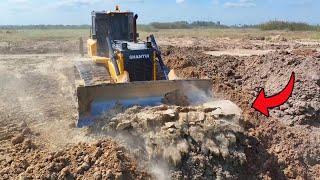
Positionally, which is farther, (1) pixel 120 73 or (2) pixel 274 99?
(2) pixel 274 99

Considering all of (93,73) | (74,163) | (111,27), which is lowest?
(74,163)

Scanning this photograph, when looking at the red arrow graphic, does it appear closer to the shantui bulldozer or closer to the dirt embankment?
the dirt embankment

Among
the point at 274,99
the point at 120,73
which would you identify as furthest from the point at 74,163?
the point at 274,99

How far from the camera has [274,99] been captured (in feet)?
40.1

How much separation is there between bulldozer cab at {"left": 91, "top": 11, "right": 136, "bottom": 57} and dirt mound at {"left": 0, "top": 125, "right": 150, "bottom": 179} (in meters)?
4.63

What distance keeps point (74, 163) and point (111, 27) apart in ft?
18.5

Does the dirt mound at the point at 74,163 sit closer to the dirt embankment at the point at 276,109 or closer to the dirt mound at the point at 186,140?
the dirt mound at the point at 186,140

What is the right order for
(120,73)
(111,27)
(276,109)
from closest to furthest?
(120,73) < (276,109) < (111,27)

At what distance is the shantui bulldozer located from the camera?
30.5 ft

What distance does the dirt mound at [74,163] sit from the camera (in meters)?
7.34

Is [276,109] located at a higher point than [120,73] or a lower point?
lower

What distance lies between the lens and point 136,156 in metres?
7.92

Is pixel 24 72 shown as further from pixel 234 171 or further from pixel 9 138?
pixel 234 171

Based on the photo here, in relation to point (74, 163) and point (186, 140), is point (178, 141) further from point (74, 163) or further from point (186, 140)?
point (74, 163)
